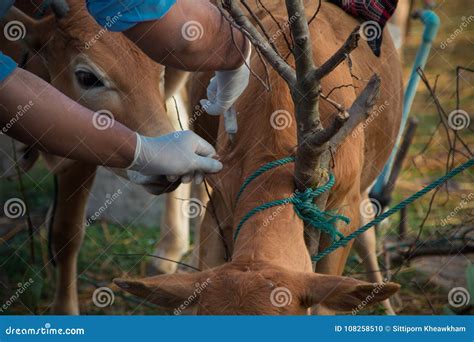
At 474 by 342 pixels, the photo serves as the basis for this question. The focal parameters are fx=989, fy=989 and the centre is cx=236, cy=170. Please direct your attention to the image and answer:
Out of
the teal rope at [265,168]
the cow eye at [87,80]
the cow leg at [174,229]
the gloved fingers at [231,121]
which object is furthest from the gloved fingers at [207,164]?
the cow leg at [174,229]

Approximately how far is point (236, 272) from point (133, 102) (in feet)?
5.94

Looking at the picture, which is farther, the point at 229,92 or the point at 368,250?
the point at 368,250

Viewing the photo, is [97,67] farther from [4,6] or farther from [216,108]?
[216,108]

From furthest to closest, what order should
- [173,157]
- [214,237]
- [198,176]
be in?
[214,237] < [198,176] < [173,157]

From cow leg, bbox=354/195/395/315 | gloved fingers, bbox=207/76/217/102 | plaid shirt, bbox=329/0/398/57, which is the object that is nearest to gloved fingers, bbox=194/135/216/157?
gloved fingers, bbox=207/76/217/102

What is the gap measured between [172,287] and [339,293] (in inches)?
27.1

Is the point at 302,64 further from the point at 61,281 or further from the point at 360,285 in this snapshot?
the point at 61,281

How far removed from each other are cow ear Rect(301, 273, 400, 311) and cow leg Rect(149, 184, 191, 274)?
148 inches

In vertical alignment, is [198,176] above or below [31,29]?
below

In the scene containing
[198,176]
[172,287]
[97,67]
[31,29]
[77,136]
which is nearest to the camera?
[172,287]

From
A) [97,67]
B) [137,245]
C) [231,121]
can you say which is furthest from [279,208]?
[137,245]

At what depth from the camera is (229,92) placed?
15.6 feet

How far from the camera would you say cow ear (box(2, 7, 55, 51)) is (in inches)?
224

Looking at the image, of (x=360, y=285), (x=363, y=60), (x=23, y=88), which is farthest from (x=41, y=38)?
(x=360, y=285)
